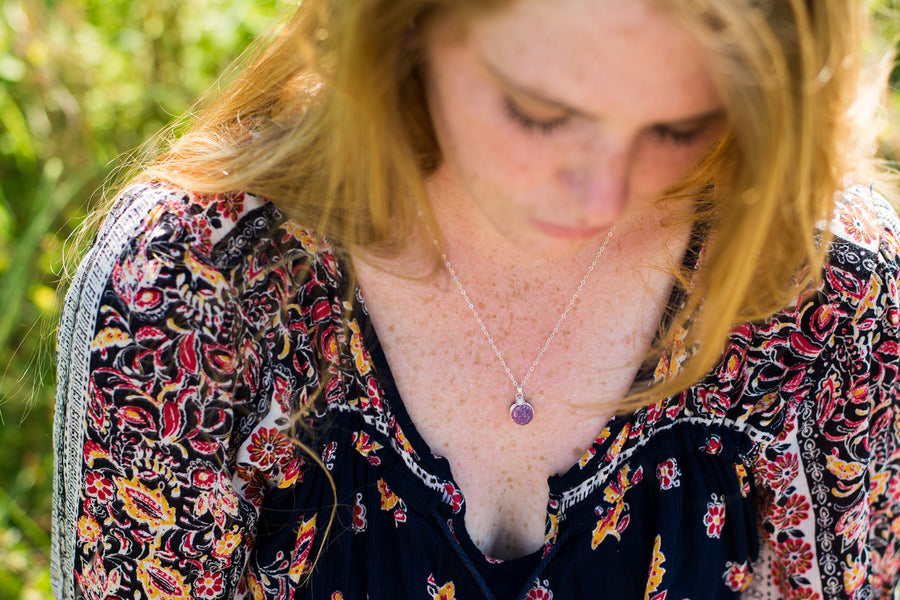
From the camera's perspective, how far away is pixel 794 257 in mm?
993

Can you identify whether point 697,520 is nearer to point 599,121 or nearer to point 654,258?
point 654,258

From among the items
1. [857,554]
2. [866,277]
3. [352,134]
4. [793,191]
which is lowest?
[857,554]

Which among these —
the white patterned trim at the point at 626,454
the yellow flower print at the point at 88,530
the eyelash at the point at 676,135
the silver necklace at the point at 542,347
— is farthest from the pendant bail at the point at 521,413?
the yellow flower print at the point at 88,530

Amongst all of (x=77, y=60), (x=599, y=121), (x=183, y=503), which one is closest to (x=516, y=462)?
(x=183, y=503)

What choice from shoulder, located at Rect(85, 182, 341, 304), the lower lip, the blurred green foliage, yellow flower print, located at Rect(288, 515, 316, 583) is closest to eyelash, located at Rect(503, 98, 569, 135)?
the lower lip

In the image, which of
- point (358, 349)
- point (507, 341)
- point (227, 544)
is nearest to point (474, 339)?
point (507, 341)

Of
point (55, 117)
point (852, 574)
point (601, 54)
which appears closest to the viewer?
point (601, 54)

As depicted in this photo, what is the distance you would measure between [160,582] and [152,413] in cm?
24

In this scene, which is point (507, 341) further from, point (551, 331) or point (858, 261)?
point (858, 261)

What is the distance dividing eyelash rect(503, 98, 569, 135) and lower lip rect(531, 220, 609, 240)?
0.10m

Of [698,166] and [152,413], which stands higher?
[698,166]

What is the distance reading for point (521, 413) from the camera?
1.15m

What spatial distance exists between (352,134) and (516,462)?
50 centimetres

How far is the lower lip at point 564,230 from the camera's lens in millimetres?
879
